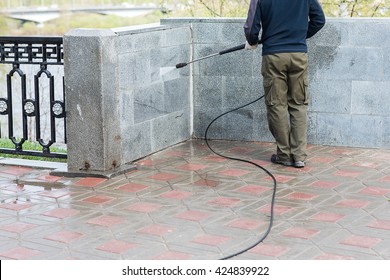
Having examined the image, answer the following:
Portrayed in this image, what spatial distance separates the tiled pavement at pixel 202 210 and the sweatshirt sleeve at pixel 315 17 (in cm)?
130

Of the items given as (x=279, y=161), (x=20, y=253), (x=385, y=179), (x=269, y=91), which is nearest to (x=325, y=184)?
(x=385, y=179)

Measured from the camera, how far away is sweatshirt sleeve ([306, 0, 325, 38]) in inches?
295

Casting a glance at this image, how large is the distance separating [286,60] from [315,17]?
54 cm

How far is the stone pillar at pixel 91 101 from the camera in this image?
23.4 feet

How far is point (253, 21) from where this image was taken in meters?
7.31

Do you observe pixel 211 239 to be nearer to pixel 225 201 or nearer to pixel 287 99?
pixel 225 201

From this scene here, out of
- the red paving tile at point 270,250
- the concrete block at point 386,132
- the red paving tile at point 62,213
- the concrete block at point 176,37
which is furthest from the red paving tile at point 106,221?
the concrete block at point 386,132

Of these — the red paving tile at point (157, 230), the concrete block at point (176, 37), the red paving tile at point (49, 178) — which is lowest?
the red paving tile at point (49, 178)

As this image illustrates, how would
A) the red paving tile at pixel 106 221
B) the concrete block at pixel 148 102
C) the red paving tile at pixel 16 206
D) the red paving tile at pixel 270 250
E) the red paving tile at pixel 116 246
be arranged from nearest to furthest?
the red paving tile at pixel 270 250, the red paving tile at pixel 116 246, the red paving tile at pixel 106 221, the red paving tile at pixel 16 206, the concrete block at pixel 148 102

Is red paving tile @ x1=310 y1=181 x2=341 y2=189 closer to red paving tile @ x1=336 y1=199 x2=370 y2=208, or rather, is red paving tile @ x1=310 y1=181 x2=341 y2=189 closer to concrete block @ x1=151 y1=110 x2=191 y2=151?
red paving tile @ x1=336 y1=199 x2=370 y2=208

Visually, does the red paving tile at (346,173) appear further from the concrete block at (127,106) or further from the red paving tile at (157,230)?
the red paving tile at (157,230)

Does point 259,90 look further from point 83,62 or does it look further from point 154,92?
point 83,62

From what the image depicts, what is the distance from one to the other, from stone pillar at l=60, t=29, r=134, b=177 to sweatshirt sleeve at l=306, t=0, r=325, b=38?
1.90 meters

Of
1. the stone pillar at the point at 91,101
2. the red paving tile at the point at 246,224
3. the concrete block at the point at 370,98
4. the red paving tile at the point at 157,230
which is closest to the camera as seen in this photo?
the red paving tile at the point at 157,230
